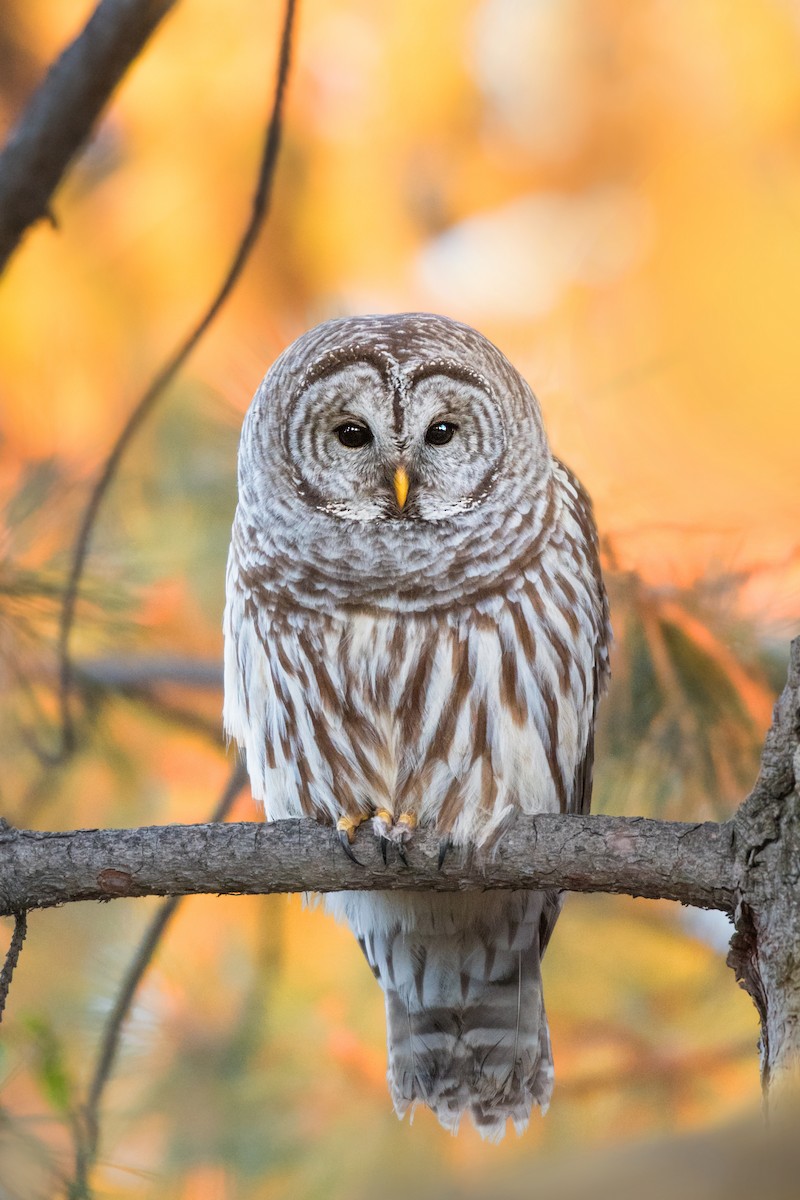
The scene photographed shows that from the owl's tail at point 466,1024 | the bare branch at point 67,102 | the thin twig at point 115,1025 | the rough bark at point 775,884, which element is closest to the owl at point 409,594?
the owl's tail at point 466,1024

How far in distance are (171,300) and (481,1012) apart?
187 centimetres

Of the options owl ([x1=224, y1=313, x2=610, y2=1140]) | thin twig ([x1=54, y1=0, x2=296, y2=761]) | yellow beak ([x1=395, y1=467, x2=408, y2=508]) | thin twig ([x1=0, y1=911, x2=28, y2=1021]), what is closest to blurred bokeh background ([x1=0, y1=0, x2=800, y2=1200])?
thin twig ([x1=54, y1=0, x2=296, y2=761])

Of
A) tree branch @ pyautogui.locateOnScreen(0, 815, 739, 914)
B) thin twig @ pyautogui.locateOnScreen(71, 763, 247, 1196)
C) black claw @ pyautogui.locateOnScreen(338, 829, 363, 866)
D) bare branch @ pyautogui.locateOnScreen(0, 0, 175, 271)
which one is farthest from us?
bare branch @ pyautogui.locateOnScreen(0, 0, 175, 271)

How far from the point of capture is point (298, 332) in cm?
300

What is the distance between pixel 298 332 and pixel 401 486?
807mm

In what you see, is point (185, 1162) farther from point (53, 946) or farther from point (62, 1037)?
point (53, 946)

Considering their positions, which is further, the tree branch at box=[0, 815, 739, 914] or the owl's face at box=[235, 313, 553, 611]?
the owl's face at box=[235, 313, 553, 611]

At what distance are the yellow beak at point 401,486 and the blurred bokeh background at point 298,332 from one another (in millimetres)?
428

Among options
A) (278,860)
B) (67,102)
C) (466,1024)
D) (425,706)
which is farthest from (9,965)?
(67,102)

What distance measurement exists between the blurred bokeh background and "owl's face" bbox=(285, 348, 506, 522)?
26 centimetres

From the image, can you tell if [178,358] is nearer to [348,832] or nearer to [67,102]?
[67,102]

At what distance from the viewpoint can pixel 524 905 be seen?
271 cm

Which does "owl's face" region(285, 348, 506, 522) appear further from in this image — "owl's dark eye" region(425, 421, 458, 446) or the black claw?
the black claw

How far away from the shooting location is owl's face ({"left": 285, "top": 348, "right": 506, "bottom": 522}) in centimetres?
243
